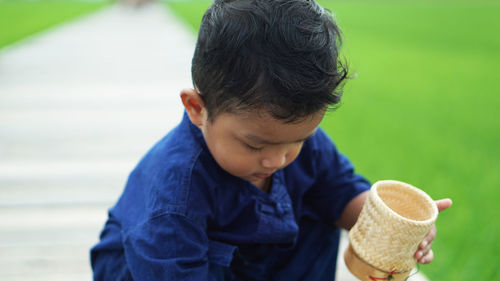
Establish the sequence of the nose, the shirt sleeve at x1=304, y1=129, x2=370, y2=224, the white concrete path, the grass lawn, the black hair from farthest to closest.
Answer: the grass lawn
the white concrete path
the shirt sleeve at x1=304, y1=129, x2=370, y2=224
the nose
the black hair

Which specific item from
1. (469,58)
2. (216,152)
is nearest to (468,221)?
(216,152)

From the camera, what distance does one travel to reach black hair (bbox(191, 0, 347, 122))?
37.6 inches

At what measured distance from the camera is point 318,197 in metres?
1.50

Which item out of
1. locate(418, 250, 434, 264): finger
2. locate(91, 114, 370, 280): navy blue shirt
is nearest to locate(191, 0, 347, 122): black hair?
locate(91, 114, 370, 280): navy blue shirt

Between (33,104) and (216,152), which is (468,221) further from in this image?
(33,104)

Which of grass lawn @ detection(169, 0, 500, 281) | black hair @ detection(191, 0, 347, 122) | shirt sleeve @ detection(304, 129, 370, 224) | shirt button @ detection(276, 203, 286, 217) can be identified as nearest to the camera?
black hair @ detection(191, 0, 347, 122)

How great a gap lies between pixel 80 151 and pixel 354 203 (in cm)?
215

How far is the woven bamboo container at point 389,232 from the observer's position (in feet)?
3.32

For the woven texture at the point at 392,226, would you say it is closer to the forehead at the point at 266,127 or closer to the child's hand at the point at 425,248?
the child's hand at the point at 425,248

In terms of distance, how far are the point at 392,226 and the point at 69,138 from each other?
9.15 ft

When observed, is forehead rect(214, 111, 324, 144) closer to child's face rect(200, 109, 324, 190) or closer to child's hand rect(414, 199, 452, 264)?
child's face rect(200, 109, 324, 190)

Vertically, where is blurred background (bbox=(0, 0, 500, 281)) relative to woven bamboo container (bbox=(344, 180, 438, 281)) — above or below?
below

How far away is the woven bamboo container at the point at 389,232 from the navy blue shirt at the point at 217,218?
0.23 metres

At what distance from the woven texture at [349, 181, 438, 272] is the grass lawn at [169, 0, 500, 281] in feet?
1.08
